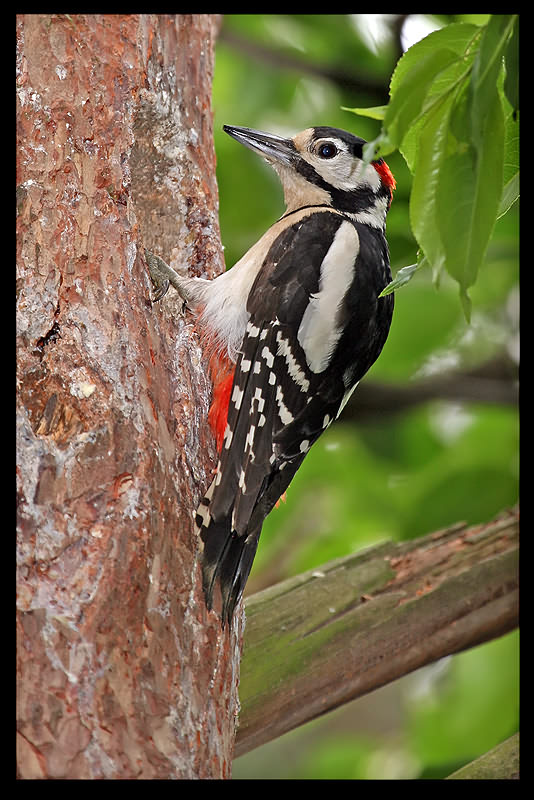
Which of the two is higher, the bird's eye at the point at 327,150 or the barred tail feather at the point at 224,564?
the bird's eye at the point at 327,150

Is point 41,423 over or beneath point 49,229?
beneath

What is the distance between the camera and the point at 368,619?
1.76 m

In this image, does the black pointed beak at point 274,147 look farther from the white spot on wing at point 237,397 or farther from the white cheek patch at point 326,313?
the white spot on wing at point 237,397

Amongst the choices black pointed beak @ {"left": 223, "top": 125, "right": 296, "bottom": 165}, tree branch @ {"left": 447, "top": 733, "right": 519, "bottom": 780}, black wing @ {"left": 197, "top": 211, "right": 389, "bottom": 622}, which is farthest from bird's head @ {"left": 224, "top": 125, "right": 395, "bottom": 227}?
tree branch @ {"left": 447, "top": 733, "right": 519, "bottom": 780}

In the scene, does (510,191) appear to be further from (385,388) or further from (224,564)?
(385,388)

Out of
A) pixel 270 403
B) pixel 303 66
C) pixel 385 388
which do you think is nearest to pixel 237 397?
pixel 270 403

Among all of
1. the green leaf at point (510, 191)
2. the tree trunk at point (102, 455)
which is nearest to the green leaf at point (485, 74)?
the green leaf at point (510, 191)

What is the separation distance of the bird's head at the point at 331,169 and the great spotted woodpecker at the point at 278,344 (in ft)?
0.32

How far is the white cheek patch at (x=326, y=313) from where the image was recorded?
1653mm

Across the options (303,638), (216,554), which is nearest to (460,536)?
(303,638)

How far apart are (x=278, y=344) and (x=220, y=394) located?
0.15 metres
